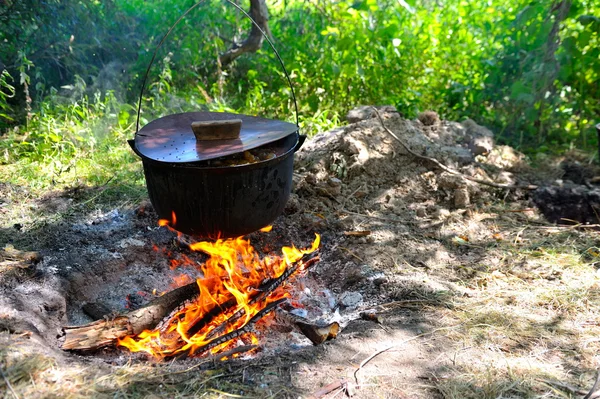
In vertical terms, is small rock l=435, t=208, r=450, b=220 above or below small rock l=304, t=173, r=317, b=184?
below


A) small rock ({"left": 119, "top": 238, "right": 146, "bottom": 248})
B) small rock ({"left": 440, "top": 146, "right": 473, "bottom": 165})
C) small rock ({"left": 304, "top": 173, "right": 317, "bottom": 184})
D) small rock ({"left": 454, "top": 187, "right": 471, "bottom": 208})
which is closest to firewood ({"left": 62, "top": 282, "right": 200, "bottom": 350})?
small rock ({"left": 119, "top": 238, "right": 146, "bottom": 248})

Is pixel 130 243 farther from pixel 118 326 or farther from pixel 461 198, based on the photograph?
pixel 461 198

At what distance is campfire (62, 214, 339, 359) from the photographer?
2855 mm

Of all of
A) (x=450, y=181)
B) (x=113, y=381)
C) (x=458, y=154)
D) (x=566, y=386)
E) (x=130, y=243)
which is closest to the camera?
(x=113, y=381)

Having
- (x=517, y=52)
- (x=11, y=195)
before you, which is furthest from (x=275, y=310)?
(x=517, y=52)

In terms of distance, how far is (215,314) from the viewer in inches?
124

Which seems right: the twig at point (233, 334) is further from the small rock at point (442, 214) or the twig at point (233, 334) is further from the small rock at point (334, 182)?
the small rock at point (442, 214)

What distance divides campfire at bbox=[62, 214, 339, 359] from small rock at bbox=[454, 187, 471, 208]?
1.47m

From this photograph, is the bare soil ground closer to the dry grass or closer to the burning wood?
the dry grass

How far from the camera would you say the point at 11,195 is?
4559 mm

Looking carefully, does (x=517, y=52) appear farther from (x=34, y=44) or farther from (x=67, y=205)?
(x=34, y=44)

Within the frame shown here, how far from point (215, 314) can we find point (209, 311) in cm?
4

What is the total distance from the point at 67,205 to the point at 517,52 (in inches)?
199

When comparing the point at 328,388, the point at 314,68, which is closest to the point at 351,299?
the point at 328,388
